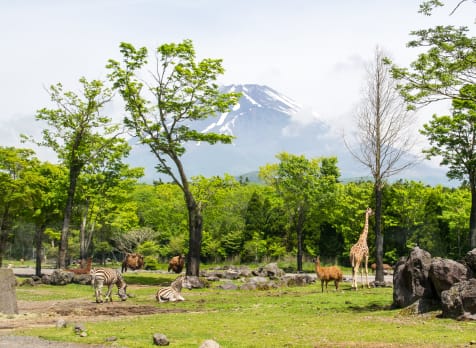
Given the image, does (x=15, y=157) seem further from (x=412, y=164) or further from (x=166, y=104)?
(x=412, y=164)

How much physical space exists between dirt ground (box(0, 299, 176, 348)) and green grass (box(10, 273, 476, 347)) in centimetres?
69

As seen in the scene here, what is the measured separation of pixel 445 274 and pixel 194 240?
894 inches

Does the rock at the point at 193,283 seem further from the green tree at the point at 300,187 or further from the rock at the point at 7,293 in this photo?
the green tree at the point at 300,187

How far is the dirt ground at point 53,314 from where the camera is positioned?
14.0 meters

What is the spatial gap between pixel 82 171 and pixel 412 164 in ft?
95.1

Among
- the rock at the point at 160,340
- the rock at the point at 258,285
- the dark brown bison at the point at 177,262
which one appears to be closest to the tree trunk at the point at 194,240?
the rock at the point at 258,285

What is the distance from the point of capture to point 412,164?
111 ft

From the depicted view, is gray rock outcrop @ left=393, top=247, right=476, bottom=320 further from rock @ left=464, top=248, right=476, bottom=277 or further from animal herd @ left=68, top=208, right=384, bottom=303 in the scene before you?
animal herd @ left=68, top=208, right=384, bottom=303

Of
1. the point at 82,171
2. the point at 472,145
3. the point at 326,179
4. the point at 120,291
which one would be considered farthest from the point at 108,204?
the point at 472,145

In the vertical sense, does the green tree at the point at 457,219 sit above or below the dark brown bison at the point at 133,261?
above

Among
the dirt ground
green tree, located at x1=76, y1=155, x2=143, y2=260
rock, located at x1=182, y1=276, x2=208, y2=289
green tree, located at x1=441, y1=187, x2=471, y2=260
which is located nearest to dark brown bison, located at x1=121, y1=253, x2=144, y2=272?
green tree, located at x1=76, y1=155, x2=143, y2=260

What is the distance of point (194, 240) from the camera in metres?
38.4

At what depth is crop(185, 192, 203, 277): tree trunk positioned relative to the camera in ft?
124

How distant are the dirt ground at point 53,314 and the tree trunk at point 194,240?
11908 millimetres
